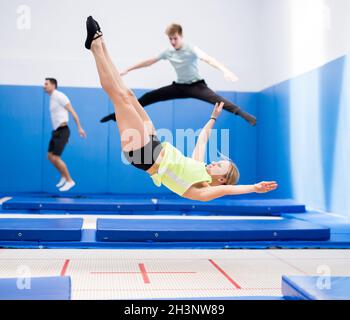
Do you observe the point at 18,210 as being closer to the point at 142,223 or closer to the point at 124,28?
the point at 142,223

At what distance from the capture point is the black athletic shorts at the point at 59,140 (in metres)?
7.46

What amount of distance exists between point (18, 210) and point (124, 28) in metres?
3.21

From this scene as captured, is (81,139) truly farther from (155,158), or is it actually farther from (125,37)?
(155,158)

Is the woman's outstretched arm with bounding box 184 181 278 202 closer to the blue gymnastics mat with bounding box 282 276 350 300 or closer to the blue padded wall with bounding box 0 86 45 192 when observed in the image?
the blue gymnastics mat with bounding box 282 276 350 300

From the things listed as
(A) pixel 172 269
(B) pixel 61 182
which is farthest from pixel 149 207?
(A) pixel 172 269

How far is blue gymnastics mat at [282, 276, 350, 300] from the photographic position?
86.3 inches

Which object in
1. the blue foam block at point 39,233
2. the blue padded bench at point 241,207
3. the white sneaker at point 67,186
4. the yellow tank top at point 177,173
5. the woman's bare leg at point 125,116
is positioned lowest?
the blue foam block at point 39,233

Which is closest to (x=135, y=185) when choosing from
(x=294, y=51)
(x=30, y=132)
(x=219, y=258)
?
(x=30, y=132)

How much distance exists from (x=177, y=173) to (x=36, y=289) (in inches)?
45.4

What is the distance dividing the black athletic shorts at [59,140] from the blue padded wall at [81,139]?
609 mm

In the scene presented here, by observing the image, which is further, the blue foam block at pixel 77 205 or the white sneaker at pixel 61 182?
the white sneaker at pixel 61 182

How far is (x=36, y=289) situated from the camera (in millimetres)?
2244

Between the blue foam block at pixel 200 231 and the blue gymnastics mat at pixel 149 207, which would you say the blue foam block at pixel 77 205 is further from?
the blue foam block at pixel 200 231

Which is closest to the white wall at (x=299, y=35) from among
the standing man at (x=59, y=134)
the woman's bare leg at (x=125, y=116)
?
the standing man at (x=59, y=134)
